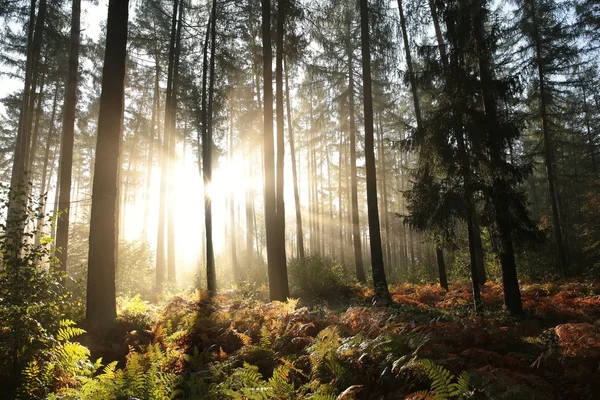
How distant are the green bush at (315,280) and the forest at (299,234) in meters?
0.09

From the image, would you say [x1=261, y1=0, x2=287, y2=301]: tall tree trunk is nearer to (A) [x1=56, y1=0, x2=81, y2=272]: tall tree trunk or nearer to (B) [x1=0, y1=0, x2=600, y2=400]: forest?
(B) [x1=0, y1=0, x2=600, y2=400]: forest

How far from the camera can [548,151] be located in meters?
17.2

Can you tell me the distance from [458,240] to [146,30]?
1983cm

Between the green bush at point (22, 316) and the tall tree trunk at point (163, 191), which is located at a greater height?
the tall tree trunk at point (163, 191)

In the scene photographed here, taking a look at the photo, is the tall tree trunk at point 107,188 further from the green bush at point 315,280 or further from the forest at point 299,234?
the green bush at point 315,280

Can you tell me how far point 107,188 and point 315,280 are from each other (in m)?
8.77

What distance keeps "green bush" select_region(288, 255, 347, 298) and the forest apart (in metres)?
0.09

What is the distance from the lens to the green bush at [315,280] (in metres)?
13.5

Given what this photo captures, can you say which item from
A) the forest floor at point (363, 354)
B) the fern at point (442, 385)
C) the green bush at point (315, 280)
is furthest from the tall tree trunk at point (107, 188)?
the green bush at point (315, 280)

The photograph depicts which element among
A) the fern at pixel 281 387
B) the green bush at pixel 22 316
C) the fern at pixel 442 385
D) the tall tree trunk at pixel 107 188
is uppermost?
the tall tree trunk at pixel 107 188

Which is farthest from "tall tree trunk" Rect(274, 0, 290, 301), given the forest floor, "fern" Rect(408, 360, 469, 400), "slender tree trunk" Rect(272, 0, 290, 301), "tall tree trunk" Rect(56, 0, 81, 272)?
"fern" Rect(408, 360, 469, 400)

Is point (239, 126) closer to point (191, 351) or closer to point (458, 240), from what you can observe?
point (458, 240)

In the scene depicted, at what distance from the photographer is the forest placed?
4.21m

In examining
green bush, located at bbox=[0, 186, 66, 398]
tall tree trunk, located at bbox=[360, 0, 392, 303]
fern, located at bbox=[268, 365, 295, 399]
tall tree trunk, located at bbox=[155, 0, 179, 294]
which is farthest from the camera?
tall tree trunk, located at bbox=[155, 0, 179, 294]
